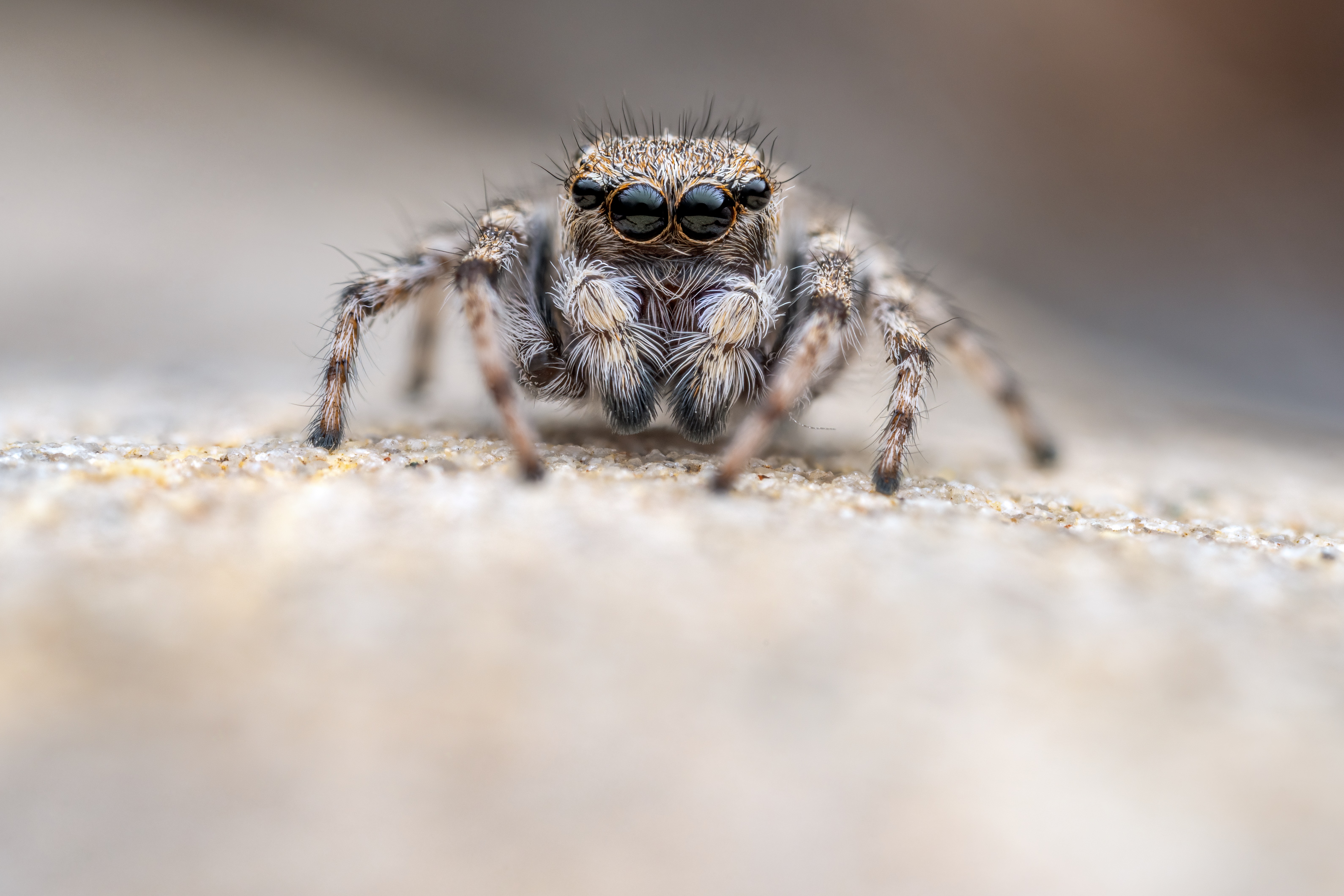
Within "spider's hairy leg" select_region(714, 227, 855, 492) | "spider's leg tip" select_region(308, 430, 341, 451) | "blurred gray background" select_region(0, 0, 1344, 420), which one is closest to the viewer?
"spider's hairy leg" select_region(714, 227, 855, 492)

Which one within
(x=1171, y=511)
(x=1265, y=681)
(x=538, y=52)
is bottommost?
(x=1265, y=681)

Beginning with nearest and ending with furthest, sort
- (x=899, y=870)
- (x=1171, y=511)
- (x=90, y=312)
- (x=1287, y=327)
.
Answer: (x=899, y=870) → (x=1171, y=511) → (x=90, y=312) → (x=1287, y=327)

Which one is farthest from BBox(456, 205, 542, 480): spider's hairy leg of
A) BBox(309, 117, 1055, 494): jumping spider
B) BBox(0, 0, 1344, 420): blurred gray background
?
BBox(0, 0, 1344, 420): blurred gray background

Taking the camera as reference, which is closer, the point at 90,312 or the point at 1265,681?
the point at 1265,681

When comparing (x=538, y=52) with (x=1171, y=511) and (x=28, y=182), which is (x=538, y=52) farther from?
Answer: (x=1171, y=511)

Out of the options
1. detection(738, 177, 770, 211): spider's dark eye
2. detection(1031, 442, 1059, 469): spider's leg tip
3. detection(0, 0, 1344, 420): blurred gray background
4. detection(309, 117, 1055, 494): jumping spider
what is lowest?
detection(1031, 442, 1059, 469): spider's leg tip

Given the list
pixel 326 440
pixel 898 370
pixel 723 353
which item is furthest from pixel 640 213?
pixel 326 440

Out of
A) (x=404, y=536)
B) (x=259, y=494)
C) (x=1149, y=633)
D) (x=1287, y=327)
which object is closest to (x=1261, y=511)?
(x=1149, y=633)

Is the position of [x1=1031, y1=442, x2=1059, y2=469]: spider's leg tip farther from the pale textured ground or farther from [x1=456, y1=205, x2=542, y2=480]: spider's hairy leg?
[x1=456, y1=205, x2=542, y2=480]: spider's hairy leg

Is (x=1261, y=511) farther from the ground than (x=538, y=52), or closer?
closer
